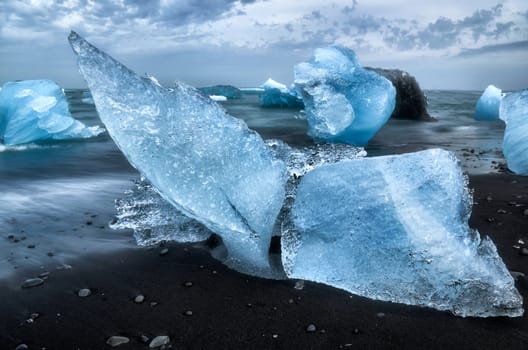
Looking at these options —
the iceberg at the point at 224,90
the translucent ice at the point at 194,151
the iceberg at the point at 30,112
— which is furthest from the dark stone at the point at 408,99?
the iceberg at the point at 224,90

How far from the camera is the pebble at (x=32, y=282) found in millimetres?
3038

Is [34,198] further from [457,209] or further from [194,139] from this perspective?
[457,209]

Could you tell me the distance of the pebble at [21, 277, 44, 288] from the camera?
120 inches

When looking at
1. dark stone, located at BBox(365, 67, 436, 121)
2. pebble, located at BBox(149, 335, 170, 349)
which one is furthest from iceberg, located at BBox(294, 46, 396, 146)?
dark stone, located at BBox(365, 67, 436, 121)

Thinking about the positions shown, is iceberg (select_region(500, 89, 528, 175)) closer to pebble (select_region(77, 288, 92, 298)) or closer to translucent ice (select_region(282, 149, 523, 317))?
translucent ice (select_region(282, 149, 523, 317))

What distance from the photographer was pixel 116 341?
239 centimetres

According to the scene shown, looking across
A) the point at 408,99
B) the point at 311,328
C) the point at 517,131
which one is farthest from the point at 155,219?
the point at 408,99

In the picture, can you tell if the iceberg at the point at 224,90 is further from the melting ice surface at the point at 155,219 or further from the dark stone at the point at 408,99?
the melting ice surface at the point at 155,219

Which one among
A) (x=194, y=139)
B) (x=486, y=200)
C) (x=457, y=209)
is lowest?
(x=486, y=200)

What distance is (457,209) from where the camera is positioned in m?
2.92

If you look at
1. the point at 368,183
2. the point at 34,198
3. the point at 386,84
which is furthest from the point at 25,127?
the point at 368,183

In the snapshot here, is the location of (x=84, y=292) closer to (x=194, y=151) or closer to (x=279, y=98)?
(x=194, y=151)

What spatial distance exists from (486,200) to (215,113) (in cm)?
337

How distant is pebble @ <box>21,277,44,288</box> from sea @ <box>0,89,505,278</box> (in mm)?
226
